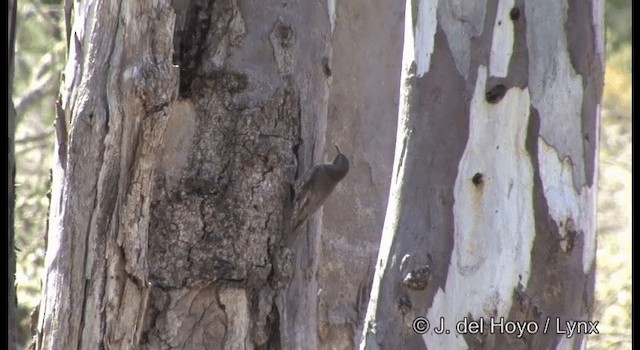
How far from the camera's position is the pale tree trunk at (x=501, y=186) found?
2.35 m

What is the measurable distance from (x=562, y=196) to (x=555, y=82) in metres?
0.26

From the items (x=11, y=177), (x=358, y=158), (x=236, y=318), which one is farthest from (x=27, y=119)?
(x=236, y=318)

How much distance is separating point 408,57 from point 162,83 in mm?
612

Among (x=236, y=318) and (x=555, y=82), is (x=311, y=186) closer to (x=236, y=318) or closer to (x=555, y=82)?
(x=236, y=318)

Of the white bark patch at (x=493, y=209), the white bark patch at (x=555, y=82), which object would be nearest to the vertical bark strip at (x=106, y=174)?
the white bark patch at (x=493, y=209)

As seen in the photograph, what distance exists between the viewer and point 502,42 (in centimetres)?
238

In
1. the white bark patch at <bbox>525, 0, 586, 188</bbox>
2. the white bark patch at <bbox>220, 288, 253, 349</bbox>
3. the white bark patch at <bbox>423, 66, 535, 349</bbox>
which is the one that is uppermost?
the white bark patch at <bbox>525, 0, 586, 188</bbox>

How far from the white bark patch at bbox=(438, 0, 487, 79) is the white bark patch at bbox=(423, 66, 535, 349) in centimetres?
5

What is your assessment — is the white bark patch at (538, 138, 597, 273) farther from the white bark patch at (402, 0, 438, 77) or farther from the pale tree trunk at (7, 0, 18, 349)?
the pale tree trunk at (7, 0, 18, 349)

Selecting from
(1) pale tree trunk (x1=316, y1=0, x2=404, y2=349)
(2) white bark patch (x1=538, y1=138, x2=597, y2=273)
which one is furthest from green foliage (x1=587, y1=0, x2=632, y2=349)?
(2) white bark patch (x1=538, y1=138, x2=597, y2=273)

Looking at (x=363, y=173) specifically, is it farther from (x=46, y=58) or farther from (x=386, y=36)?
(x=46, y=58)

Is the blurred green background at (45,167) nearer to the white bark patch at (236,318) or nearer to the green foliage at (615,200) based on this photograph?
the green foliage at (615,200)

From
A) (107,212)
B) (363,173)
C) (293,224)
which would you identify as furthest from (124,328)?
A: (363,173)

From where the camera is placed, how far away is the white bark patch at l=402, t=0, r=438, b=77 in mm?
2461
